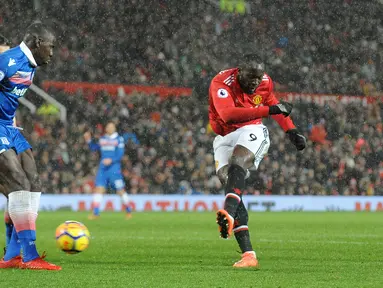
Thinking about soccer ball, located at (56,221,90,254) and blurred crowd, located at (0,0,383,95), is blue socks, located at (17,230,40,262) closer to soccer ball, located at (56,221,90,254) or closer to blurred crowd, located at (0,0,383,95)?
soccer ball, located at (56,221,90,254)

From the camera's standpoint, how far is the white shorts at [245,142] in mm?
7582

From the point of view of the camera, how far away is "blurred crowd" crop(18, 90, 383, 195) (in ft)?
73.2

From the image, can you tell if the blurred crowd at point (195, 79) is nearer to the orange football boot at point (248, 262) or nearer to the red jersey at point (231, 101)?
the red jersey at point (231, 101)

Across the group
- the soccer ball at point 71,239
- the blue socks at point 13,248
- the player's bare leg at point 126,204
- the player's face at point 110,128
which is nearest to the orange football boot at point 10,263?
the blue socks at point 13,248

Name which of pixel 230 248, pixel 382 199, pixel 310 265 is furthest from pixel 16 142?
pixel 382 199

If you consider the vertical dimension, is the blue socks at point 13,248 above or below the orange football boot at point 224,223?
below

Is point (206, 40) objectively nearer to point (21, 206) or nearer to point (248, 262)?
point (248, 262)

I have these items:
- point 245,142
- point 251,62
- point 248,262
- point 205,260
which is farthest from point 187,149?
point 248,262

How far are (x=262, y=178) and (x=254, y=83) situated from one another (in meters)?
15.9

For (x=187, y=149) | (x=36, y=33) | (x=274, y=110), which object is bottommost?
(x=187, y=149)

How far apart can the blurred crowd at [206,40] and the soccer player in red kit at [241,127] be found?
17.4m

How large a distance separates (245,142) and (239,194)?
1.88 feet

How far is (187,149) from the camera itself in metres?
23.2

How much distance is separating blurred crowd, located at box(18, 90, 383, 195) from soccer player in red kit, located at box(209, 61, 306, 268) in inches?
565
